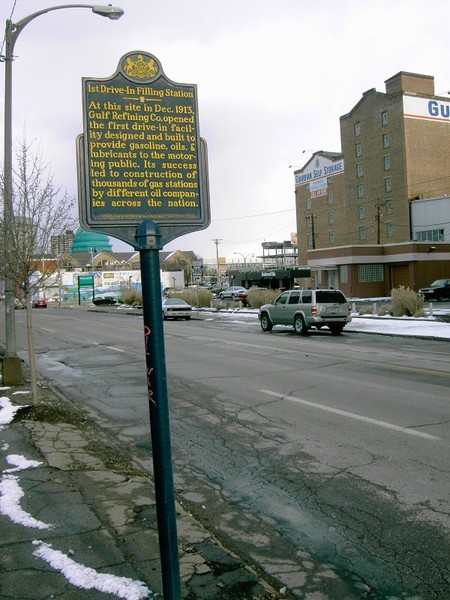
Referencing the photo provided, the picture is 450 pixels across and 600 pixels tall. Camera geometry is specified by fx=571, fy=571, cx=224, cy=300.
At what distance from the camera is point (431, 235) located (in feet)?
209

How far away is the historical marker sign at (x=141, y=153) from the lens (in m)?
3.29

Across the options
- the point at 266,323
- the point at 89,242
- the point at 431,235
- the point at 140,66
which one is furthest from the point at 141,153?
the point at 89,242

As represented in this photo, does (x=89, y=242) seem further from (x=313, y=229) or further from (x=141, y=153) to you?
(x=141, y=153)

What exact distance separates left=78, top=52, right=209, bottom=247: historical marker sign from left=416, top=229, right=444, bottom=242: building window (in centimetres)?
6399

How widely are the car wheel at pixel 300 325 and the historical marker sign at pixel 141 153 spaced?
1927cm

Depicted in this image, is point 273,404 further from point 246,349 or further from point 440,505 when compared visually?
point 246,349

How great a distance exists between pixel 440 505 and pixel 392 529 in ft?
2.19

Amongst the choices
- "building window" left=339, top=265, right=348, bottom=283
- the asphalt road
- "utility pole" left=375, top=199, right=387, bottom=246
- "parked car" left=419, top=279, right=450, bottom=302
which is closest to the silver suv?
the asphalt road

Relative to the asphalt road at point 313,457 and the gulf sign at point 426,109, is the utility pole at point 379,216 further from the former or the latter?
the asphalt road at point 313,457

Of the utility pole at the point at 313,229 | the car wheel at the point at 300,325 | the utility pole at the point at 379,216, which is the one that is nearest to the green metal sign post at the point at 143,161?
the car wheel at the point at 300,325

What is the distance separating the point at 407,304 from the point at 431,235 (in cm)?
3925

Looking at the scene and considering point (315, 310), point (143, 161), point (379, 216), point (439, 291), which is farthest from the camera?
point (379, 216)

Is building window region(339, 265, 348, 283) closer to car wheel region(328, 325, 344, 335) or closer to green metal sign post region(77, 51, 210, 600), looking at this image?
car wheel region(328, 325, 344, 335)

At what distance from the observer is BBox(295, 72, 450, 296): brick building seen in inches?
2266
